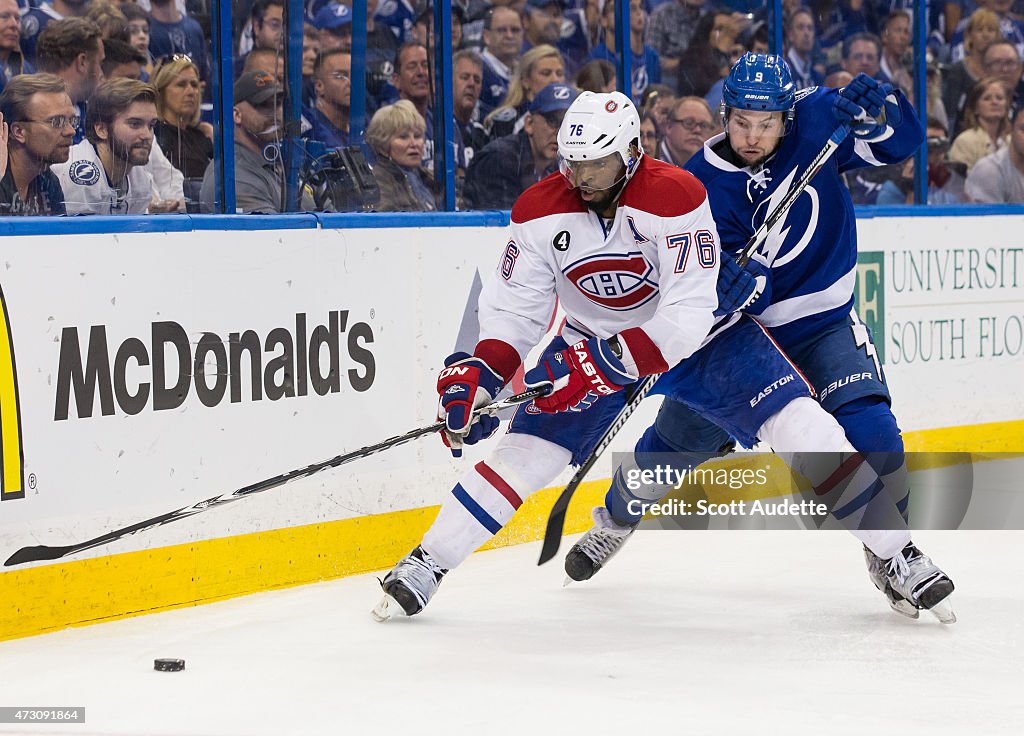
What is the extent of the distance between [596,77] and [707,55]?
0.55 meters

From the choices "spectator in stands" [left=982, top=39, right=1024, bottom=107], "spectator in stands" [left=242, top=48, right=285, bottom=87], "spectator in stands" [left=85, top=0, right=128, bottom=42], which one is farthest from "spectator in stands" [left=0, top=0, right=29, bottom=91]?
"spectator in stands" [left=982, top=39, right=1024, bottom=107]

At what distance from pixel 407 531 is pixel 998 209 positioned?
116 inches

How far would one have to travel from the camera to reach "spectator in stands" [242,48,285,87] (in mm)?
4293

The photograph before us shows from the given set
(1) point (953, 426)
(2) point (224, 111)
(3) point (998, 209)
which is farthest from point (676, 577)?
(3) point (998, 209)

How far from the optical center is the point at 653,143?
5367mm

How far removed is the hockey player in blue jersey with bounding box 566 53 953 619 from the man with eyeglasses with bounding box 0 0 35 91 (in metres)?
1.60

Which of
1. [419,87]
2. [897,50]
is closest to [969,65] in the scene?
[897,50]

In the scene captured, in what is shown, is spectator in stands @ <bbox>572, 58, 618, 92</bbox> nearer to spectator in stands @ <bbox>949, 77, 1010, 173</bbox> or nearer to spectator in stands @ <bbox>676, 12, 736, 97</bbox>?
spectator in stands @ <bbox>676, 12, 736, 97</bbox>

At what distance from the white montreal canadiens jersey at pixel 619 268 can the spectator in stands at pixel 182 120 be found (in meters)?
0.95

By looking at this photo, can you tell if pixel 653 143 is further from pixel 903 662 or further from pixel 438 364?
pixel 903 662

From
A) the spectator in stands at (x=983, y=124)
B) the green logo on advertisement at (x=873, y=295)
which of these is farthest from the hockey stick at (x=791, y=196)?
the spectator in stands at (x=983, y=124)

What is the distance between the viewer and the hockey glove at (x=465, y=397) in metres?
3.45

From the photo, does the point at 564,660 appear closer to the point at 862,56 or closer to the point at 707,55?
the point at 707,55

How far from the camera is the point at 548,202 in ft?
11.7
